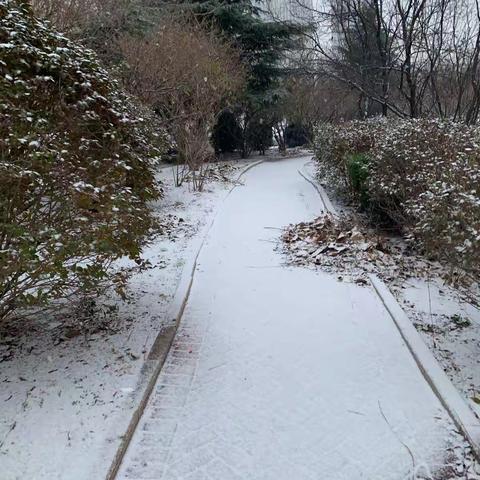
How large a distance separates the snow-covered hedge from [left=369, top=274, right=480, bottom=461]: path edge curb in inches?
29.3

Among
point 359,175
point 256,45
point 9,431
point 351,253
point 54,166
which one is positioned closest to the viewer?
point 9,431

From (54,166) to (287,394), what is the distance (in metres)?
2.24

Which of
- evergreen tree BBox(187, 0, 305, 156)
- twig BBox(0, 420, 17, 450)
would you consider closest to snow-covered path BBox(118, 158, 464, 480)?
twig BBox(0, 420, 17, 450)

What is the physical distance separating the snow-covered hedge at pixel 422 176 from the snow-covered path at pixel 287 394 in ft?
3.24

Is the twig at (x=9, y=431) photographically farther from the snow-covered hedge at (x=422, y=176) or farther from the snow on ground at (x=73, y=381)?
the snow-covered hedge at (x=422, y=176)

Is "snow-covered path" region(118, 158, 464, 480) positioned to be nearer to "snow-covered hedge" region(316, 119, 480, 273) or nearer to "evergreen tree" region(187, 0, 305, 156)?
"snow-covered hedge" region(316, 119, 480, 273)

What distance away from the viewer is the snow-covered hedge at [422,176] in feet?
11.0

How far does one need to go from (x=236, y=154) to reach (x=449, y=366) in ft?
66.8

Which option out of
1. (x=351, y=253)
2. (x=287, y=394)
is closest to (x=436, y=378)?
(x=287, y=394)

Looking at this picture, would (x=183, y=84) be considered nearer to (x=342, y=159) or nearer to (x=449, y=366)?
(x=342, y=159)

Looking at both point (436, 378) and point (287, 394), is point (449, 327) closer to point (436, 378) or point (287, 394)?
point (436, 378)

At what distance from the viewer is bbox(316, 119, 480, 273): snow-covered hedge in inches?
132

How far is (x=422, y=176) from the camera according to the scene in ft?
17.9

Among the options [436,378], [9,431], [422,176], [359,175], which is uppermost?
[422,176]
